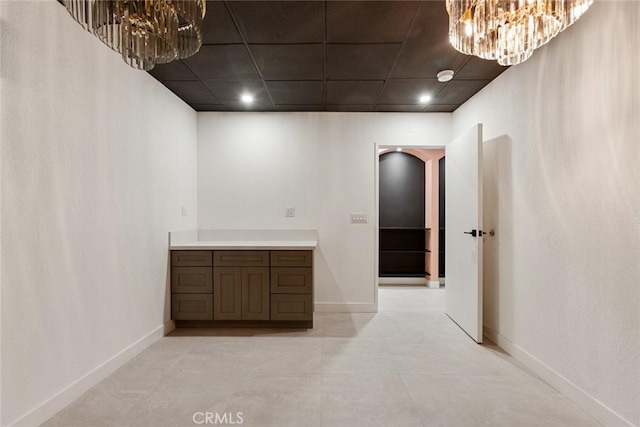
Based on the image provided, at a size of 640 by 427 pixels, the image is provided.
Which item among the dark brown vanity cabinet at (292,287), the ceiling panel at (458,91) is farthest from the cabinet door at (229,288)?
the ceiling panel at (458,91)

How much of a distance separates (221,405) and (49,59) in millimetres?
2157

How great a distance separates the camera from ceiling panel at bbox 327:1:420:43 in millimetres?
1893

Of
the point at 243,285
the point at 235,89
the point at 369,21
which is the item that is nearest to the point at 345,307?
the point at 243,285

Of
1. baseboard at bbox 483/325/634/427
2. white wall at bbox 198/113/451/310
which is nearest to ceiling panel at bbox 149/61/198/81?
white wall at bbox 198/113/451/310

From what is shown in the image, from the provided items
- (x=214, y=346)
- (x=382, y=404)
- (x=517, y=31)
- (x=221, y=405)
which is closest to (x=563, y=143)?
(x=517, y=31)

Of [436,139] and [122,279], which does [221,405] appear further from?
[436,139]

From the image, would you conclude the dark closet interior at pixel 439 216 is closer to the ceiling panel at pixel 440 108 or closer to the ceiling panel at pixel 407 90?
the ceiling panel at pixel 440 108

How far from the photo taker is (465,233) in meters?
3.05

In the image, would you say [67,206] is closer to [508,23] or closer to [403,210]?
[508,23]

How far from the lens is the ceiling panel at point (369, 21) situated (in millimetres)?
1893

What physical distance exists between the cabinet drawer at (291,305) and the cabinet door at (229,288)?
34 cm

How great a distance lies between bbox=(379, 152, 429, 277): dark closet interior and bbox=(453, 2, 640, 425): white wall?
9.18 ft

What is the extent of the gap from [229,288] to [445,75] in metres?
2.76

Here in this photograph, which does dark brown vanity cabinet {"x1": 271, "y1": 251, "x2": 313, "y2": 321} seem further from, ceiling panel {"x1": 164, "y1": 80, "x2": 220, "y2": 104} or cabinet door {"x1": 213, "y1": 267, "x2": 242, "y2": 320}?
ceiling panel {"x1": 164, "y1": 80, "x2": 220, "y2": 104}
